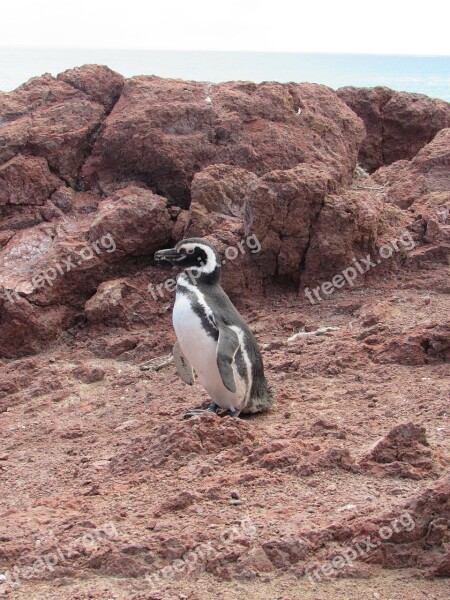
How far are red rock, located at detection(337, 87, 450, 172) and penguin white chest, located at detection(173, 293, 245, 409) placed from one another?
6.81m

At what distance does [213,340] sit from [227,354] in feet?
0.69

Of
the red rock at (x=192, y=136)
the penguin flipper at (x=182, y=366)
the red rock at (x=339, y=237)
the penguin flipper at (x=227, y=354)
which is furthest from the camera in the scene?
the red rock at (x=192, y=136)

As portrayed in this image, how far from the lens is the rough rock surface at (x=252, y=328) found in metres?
2.93

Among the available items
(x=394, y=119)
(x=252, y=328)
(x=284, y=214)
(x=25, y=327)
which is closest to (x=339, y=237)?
(x=284, y=214)

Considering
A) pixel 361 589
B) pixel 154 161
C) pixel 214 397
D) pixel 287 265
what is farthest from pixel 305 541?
pixel 154 161

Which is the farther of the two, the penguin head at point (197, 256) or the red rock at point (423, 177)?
the red rock at point (423, 177)

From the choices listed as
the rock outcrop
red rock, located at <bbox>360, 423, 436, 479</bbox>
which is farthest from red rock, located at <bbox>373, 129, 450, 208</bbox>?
red rock, located at <bbox>360, 423, 436, 479</bbox>

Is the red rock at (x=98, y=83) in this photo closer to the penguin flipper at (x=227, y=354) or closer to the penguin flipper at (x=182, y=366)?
the penguin flipper at (x=182, y=366)

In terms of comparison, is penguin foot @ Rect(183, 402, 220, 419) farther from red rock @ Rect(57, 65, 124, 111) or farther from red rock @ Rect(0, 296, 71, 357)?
red rock @ Rect(57, 65, 124, 111)
